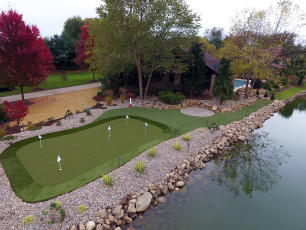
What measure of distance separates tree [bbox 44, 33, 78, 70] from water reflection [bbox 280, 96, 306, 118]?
119 ft

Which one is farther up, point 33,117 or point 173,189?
point 33,117

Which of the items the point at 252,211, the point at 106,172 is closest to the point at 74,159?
the point at 106,172

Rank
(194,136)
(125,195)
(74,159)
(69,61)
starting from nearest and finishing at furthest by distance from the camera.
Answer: (125,195), (74,159), (194,136), (69,61)

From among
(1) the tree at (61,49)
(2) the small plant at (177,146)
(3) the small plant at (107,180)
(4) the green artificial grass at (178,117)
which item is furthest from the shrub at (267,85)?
(1) the tree at (61,49)

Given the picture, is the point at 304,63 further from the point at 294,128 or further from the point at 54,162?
the point at 54,162

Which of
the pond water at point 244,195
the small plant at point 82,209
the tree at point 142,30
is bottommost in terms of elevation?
the pond water at point 244,195

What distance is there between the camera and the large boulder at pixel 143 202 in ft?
22.1

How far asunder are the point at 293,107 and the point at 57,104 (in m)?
24.8

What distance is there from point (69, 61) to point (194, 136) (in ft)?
116

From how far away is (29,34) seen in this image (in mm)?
15008

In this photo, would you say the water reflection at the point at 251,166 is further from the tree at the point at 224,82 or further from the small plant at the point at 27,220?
the small plant at the point at 27,220

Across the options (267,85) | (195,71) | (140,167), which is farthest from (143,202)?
(267,85)

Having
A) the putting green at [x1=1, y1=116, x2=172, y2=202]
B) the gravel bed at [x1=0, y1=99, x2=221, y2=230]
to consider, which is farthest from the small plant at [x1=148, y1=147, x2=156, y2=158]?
the putting green at [x1=1, y1=116, x2=172, y2=202]

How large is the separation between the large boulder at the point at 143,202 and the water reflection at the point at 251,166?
11.4 feet
